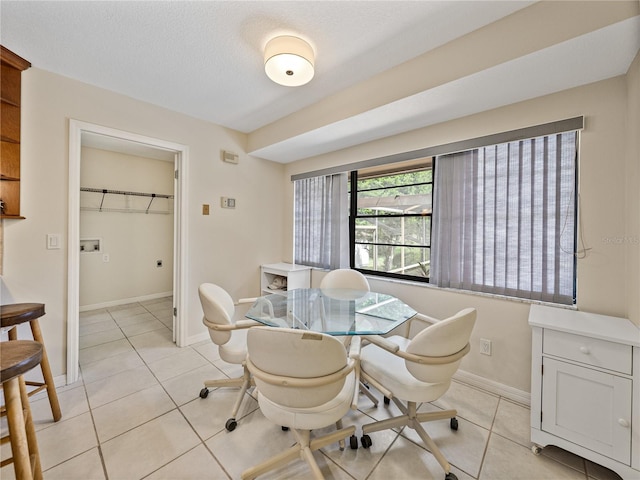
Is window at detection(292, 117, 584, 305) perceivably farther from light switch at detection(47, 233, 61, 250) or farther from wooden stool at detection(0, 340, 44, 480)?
light switch at detection(47, 233, 61, 250)

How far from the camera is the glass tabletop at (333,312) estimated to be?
166cm

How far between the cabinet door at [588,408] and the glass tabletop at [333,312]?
840 millimetres

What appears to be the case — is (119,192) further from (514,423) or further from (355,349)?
(514,423)

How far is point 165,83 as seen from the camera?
2.21 metres

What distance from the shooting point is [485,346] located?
2102 mm

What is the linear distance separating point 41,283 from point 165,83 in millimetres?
1923

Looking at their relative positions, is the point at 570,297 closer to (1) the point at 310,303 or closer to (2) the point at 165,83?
(1) the point at 310,303

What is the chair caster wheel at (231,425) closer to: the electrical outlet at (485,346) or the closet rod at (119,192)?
the electrical outlet at (485,346)

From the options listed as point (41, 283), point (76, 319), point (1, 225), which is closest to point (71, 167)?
point (1, 225)

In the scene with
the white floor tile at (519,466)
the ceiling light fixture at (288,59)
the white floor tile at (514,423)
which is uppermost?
the ceiling light fixture at (288,59)

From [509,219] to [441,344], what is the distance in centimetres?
133

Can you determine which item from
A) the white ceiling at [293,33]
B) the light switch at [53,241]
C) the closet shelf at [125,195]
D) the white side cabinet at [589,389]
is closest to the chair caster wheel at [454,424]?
the white side cabinet at [589,389]

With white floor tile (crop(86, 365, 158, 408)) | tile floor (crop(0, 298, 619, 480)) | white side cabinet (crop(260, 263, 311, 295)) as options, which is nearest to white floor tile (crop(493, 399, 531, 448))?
tile floor (crop(0, 298, 619, 480))

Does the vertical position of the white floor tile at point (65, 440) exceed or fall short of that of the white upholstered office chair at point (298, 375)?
it falls short
